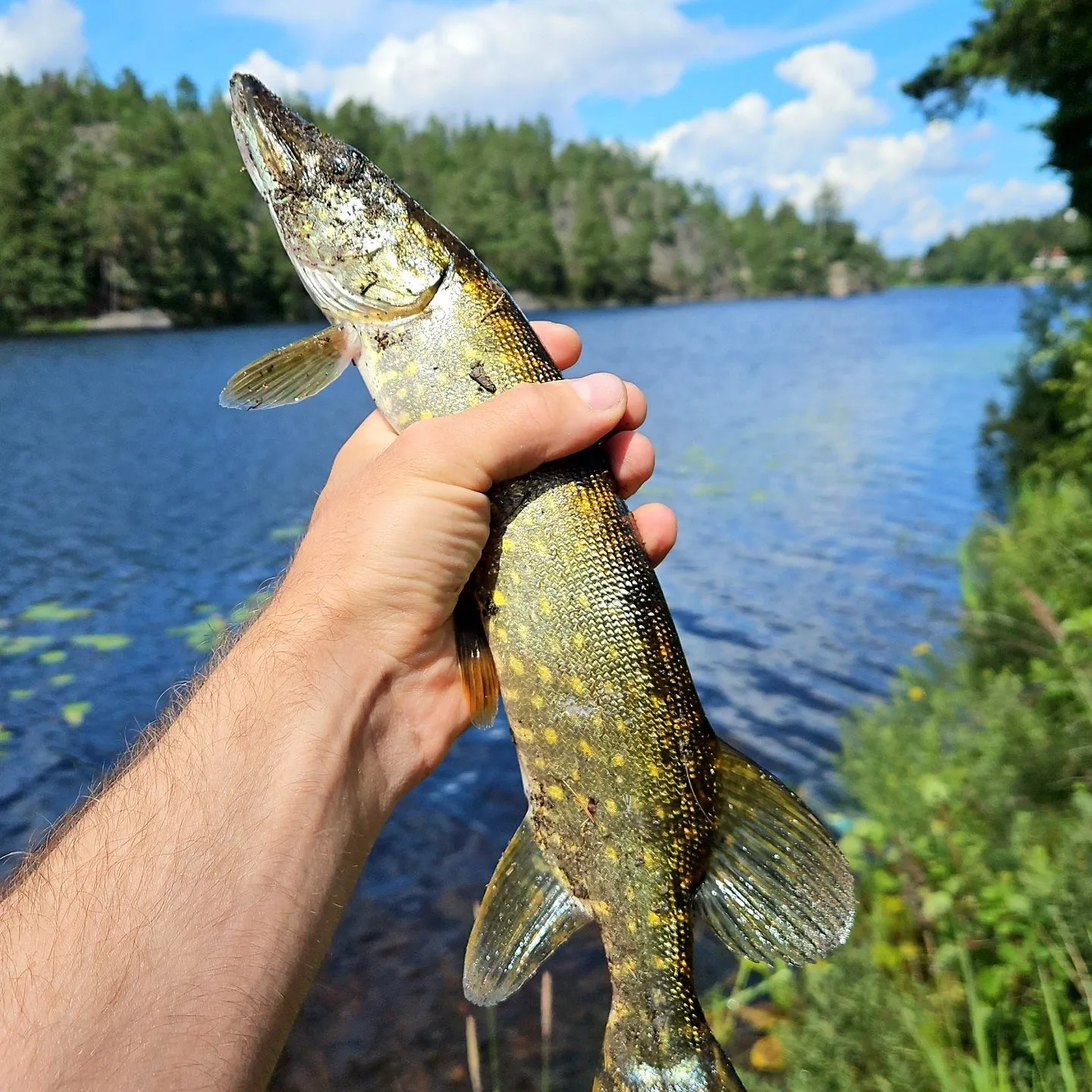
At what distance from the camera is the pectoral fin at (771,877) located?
2.34m

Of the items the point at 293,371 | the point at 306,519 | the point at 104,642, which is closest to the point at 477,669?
the point at 293,371

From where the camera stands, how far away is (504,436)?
8.14 ft

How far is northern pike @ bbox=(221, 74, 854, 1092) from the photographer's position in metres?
2.31

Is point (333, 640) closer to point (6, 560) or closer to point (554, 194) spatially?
point (6, 560)

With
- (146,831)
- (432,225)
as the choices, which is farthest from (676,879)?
(432,225)

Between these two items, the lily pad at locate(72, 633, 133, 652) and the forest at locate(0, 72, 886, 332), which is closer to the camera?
the lily pad at locate(72, 633, 133, 652)

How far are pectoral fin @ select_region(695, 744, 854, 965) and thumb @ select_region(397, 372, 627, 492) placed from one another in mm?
1012

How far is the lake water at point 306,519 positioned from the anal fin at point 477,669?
326 cm

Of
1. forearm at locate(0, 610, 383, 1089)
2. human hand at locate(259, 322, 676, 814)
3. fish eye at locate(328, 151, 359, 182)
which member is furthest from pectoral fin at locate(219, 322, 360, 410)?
forearm at locate(0, 610, 383, 1089)

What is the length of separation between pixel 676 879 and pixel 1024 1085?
1.70m

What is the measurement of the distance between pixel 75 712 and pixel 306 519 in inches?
235

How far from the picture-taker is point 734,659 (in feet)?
31.6

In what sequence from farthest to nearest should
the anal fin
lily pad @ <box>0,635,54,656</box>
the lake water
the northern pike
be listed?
lily pad @ <box>0,635,54,656</box> → the lake water → the anal fin → the northern pike

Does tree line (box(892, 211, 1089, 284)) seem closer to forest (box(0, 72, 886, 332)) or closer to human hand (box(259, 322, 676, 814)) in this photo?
forest (box(0, 72, 886, 332))
